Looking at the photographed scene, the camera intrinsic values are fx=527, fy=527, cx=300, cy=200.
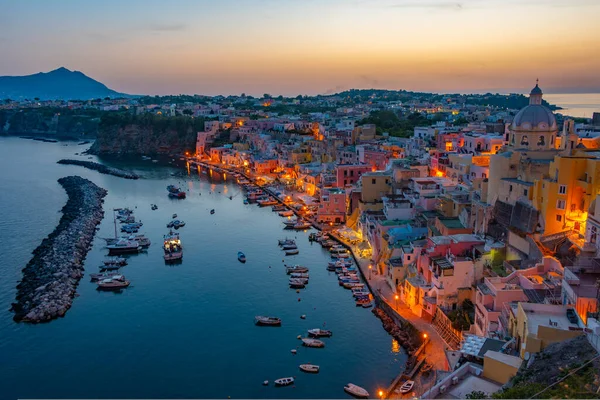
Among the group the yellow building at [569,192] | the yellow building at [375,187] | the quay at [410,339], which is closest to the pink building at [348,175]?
the yellow building at [375,187]

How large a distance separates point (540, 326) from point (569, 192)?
6.93 m

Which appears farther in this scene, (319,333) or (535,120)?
(535,120)

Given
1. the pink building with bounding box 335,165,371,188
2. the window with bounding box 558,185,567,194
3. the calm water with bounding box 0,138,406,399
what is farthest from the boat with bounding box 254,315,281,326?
the pink building with bounding box 335,165,371,188

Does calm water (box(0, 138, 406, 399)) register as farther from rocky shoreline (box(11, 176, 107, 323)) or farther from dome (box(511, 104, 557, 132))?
dome (box(511, 104, 557, 132))

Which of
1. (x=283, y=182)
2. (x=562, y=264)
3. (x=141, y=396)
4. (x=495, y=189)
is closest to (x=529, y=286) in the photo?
(x=562, y=264)

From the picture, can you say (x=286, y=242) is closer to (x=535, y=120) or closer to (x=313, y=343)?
(x=313, y=343)

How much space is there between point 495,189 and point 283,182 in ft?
81.6

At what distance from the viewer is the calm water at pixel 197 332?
14.6 metres

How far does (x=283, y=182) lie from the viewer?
41.9 m

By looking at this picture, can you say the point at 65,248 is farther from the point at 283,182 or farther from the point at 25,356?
the point at 283,182

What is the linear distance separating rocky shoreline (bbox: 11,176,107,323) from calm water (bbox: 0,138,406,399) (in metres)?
0.46

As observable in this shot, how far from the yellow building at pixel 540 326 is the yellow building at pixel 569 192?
5105mm

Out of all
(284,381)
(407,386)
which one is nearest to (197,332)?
(284,381)

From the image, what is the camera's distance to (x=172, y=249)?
81.7 feet
